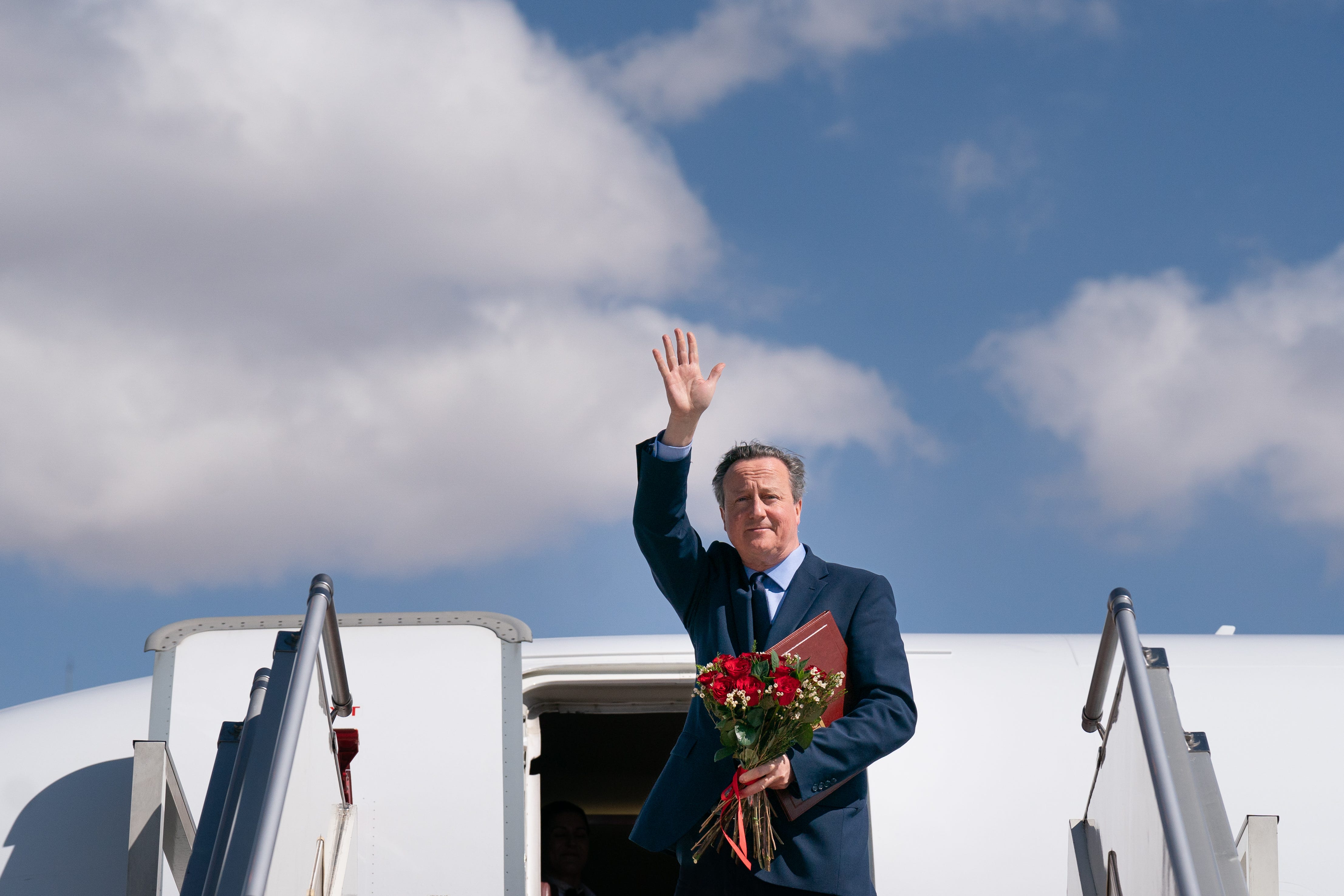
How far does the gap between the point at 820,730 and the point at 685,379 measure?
1.20 meters

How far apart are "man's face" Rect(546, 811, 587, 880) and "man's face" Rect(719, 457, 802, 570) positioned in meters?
4.13

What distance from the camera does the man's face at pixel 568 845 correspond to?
7.45m

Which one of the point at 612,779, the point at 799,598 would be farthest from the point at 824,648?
the point at 612,779

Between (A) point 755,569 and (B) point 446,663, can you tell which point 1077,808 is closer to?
(A) point 755,569

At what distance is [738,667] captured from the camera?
3.47 meters

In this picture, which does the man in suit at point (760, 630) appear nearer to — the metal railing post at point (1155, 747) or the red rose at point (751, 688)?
the red rose at point (751, 688)

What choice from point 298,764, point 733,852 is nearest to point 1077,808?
point 733,852

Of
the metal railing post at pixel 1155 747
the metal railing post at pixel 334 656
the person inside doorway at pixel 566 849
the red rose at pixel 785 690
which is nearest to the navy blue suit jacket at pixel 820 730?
the red rose at pixel 785 690

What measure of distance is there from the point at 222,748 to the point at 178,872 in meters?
1.42

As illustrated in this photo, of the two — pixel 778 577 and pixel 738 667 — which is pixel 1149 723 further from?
pixel 778 577

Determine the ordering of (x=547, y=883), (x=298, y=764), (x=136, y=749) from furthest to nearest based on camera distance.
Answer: (x=547, y=883) → (x=136, y=749) → (x=298, y=764)

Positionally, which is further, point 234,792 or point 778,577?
point 778,577

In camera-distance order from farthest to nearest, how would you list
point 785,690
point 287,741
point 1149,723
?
point 785,690 → point 1149,723 → point 287,741

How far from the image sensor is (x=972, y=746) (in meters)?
5.74
